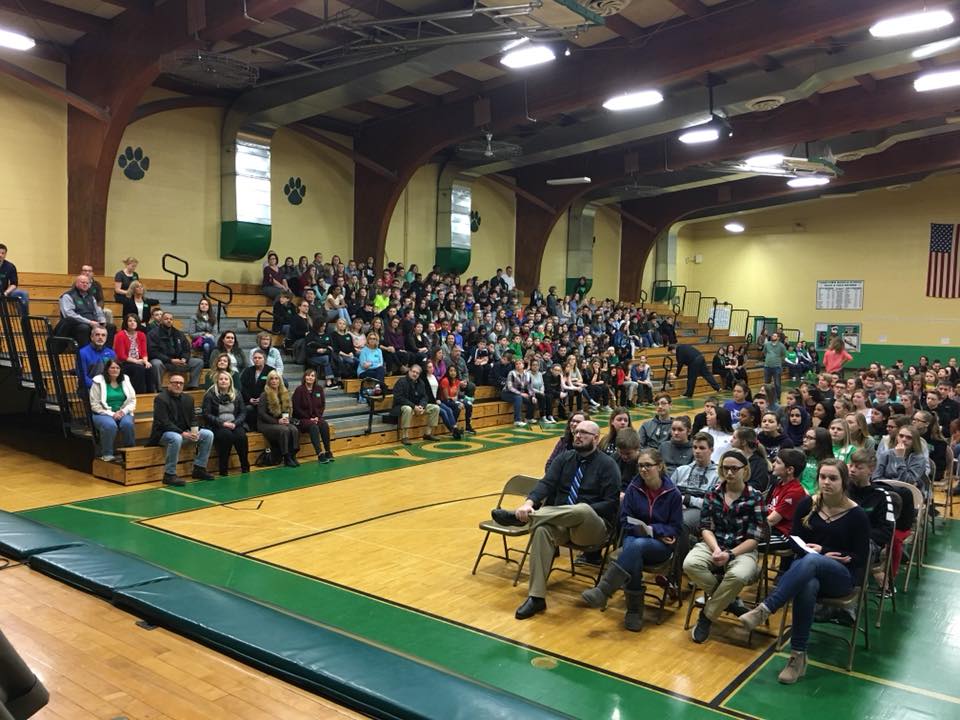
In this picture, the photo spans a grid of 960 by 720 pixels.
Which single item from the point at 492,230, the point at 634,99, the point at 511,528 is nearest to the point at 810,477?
the point at 511,528

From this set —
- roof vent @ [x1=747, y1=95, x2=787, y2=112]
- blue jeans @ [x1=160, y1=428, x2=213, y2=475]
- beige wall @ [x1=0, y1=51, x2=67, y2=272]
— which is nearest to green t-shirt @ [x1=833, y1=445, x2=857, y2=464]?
blue jeans @ [x1=160, y1=428, x2=213, y2=475]

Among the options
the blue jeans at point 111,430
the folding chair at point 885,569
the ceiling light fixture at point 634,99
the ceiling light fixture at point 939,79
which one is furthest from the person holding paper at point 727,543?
the ceiling light fixture at point 939,79

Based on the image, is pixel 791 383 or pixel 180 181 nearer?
pixel 180 181

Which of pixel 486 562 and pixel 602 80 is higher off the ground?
pixel 602 80

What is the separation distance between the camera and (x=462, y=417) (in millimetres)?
12609

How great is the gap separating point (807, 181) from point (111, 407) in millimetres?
17410

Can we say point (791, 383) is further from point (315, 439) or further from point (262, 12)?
point (262, 12)

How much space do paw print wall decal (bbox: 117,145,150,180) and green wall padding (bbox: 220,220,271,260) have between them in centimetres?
168

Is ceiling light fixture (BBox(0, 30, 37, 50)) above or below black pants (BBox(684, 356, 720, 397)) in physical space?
above

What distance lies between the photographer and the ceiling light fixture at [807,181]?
18209 millimetres

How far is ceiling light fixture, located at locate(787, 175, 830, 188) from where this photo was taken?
18209mm

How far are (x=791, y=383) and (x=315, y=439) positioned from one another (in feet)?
54.0

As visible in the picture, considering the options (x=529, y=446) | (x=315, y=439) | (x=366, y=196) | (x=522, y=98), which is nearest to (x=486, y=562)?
(x=315, y=439)

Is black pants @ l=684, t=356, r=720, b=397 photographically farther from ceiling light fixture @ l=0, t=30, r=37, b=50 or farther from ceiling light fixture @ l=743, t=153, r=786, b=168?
ceiling light fixture @ l=0, t=30, r=37, b=50
